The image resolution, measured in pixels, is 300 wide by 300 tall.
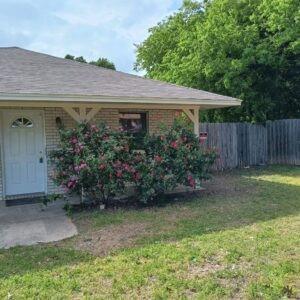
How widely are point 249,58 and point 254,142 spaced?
349cm

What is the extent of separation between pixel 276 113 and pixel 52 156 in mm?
13406

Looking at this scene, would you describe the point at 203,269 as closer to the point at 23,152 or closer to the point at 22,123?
the point at 23,152

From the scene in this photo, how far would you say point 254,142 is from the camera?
57.1 ft

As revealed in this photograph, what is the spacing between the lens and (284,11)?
16109 mm

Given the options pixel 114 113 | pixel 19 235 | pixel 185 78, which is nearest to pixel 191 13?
pixel 185 78

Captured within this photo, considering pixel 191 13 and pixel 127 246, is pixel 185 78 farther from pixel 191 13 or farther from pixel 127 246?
pixel 127 246

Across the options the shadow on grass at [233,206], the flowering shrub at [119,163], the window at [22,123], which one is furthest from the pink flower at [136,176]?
the window at [22,123]

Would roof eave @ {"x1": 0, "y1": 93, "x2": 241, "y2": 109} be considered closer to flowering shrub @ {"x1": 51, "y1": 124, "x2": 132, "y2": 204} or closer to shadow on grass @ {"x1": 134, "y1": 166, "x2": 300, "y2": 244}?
flowering shrub @ {"x1": 51, "y1": 124, "x2": 132, "y2": 204}

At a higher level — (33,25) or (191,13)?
(191,13)

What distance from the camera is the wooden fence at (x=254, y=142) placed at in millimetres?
16578

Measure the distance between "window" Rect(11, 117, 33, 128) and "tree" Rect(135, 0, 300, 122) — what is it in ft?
30.2

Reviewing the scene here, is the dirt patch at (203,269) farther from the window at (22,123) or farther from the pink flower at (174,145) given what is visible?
the window at (22,123)

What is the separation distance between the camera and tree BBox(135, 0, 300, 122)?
1659 cm

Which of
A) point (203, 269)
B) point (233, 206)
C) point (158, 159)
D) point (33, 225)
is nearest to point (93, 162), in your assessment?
point (158, 159)
